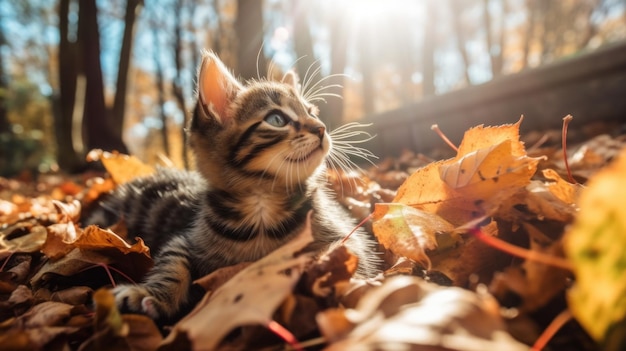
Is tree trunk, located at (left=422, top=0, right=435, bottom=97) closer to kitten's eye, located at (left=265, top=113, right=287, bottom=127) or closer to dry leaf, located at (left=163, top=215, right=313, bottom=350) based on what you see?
kitten's eye, located at (left=265, top=113, right=287, bottom=127)

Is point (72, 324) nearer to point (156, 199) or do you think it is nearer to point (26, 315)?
point (26, 315)

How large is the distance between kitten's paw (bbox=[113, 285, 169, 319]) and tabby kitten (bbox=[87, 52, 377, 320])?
10 centimetres

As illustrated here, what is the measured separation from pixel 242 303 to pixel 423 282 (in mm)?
422

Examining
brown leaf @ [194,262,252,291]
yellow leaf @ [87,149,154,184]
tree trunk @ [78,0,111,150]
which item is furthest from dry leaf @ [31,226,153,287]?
tree trunk @ [78,0,111,150]

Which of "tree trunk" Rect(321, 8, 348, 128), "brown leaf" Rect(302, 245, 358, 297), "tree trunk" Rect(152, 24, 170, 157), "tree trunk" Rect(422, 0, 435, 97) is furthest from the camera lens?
"tree trunk" Rect(152, 24, 170, 157)

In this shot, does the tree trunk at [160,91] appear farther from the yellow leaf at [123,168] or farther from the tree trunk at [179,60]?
the yellow leaf at [123,168]

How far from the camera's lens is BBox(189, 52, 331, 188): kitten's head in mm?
1772

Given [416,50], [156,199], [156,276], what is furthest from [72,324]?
[416,50]

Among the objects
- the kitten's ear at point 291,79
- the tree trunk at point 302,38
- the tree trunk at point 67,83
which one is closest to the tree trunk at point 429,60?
the tree trunk at point 302,38

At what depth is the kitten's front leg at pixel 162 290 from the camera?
1.24 meters

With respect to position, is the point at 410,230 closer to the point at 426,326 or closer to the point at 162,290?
the point at 426,326

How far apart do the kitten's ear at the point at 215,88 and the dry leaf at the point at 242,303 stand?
41.5 inches

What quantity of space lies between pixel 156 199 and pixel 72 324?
1.57m

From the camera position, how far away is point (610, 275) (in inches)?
24.1
